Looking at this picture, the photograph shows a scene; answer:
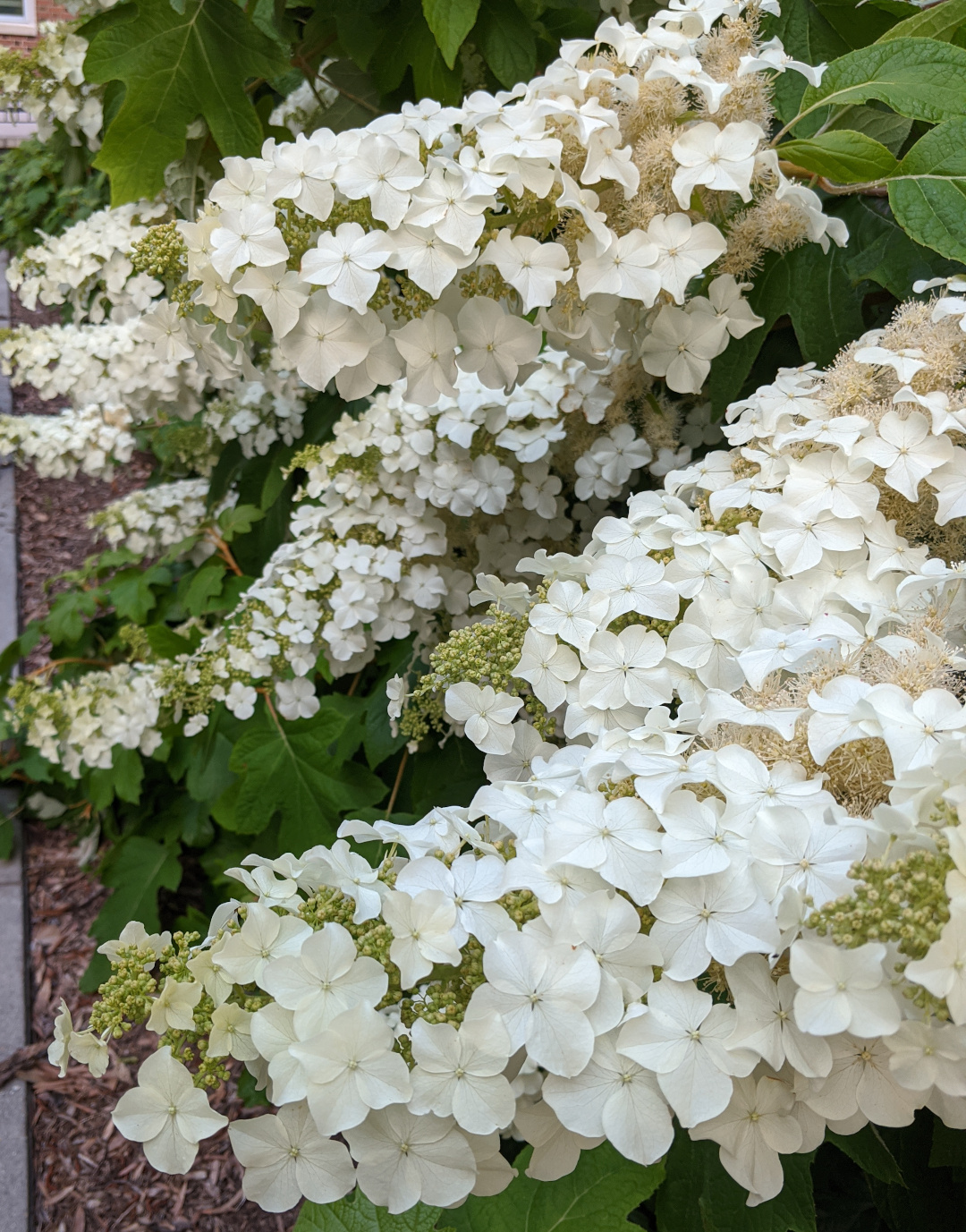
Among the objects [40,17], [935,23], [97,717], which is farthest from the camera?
Answer: [40,17]

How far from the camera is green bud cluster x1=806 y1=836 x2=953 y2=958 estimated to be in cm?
43

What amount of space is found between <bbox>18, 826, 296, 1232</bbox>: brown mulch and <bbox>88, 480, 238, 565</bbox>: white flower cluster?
1047 millimetres

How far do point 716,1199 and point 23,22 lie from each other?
97.1 inches

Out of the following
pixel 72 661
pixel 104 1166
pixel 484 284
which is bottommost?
pixel 104 1166

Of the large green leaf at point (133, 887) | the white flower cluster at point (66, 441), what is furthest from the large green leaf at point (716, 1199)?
the white flower cluster at point (66, 441)

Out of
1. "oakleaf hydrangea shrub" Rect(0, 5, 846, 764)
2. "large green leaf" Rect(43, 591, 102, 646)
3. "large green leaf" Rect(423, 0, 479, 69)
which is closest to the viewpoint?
"oakleaf hydrangea shrub" Rect(0, 5, 846, 764)

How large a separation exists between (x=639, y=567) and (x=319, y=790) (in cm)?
79

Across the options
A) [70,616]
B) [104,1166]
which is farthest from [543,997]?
[70,616]

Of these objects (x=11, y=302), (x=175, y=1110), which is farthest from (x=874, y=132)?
(x=11, y=302)

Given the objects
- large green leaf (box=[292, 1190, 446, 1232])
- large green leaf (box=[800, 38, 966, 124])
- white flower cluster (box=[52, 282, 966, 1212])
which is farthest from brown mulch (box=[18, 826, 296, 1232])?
large green leaf (box=[800, 38, 966, 124])

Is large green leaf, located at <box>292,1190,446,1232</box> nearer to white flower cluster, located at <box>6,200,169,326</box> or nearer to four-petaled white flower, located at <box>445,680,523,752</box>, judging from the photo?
four-petaled white flower, located at <box>445,680,523,752</box>

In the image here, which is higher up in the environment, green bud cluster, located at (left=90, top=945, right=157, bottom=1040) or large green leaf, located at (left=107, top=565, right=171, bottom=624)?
green bud cluster, located at (left=90, top=945, right=157, bottom=1040)

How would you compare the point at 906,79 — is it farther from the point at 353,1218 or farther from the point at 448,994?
the point at 353,1218

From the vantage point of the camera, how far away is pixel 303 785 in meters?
1.38
